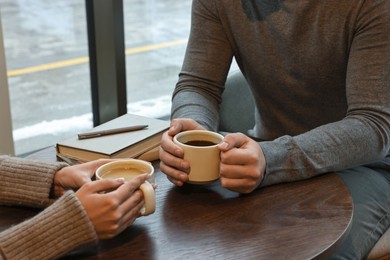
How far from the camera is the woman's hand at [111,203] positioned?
0.97 metres

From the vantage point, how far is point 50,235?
0.96m

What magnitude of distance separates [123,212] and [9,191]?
0.95ft

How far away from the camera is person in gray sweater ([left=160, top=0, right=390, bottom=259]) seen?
1226 millimetres

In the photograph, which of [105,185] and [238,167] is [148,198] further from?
[238,167]

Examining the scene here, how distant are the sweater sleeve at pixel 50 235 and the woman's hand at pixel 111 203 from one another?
17 millimetres

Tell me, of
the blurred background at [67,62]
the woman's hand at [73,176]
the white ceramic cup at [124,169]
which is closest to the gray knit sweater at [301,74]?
the white ceramic cup at [124,169]

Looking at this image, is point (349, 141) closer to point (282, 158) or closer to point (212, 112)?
point (282, 158)

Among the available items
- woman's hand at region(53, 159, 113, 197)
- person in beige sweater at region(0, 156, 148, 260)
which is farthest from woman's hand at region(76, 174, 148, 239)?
woman's hand at region(53, 159, 113, 197)

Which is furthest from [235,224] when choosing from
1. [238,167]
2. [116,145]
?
[116,145]

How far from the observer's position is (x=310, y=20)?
4.88 feet

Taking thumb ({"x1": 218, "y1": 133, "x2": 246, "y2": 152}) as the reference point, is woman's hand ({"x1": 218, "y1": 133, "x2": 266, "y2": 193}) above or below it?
below

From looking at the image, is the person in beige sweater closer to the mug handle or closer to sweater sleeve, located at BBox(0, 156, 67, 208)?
the mug handle

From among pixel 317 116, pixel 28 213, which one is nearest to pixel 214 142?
pixel 28 213

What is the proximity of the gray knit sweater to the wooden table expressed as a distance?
0.08 meters
